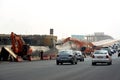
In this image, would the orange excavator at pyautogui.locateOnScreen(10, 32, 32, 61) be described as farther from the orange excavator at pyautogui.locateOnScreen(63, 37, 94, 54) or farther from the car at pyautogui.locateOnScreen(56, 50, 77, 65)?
the orange excavator at pyautogui.locateOnScreen(63, 37, 94, 54)

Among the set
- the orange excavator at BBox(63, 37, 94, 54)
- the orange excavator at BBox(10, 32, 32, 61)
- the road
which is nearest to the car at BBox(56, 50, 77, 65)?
the road

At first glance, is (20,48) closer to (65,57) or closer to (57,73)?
(65,57)

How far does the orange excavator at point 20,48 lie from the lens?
184 ft

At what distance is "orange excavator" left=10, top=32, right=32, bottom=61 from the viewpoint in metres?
56.1

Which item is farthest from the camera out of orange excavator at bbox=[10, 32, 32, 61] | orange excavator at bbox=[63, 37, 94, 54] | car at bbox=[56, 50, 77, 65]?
orange excavator at bbox=[63, 37, 94, 54]

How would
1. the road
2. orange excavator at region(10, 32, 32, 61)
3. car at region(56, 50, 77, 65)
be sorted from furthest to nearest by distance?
orange excavator at region(10, 32, 32, 61)
car at region(56, 50, 77, 65)
the road

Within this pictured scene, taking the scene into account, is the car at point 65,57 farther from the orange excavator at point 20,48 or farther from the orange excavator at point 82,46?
the orange excavator at point 82,46

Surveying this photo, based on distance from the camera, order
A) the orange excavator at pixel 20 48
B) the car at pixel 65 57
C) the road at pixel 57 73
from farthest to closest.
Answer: the orange excavator at pixel 20 48 < the car at pixel 65 57 < the road at pixel 57 73

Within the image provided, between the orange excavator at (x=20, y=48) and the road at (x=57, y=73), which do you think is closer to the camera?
the road at (x=57, y=73)

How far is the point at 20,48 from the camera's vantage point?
57.2 m

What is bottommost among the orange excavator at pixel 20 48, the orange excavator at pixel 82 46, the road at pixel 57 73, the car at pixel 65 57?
the road at pixel 57 73

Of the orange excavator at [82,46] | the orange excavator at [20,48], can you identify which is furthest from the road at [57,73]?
the orange excavator at [82,46]

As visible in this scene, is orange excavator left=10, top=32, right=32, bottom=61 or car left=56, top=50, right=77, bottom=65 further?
orange excavator left=10, top=32, right=32, bottom=61

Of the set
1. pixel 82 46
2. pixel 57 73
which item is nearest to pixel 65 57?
pixel 57 73
